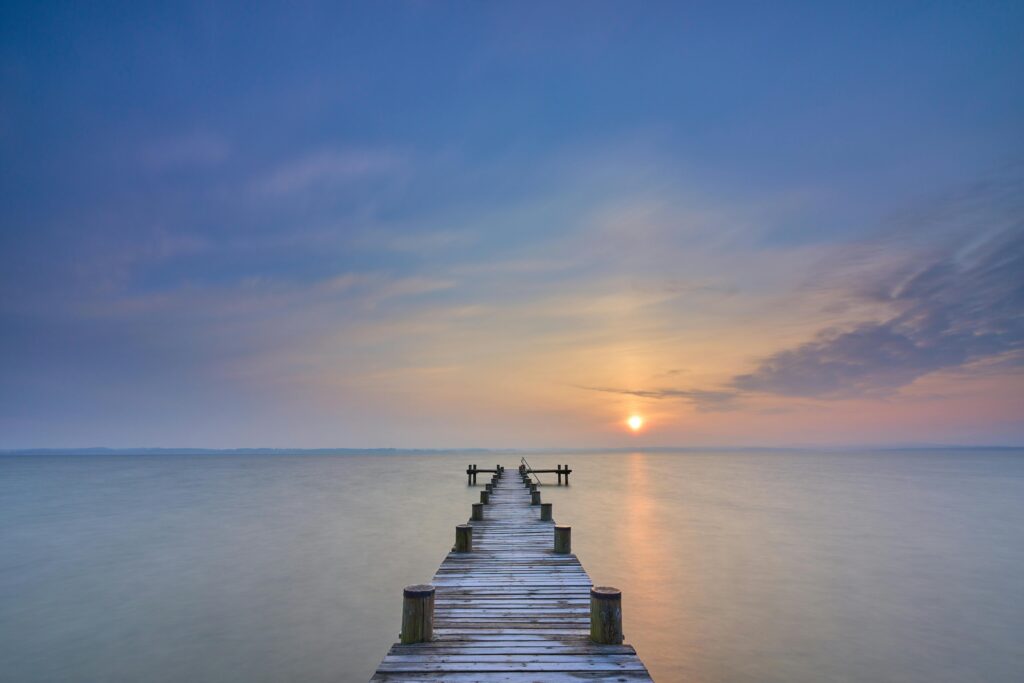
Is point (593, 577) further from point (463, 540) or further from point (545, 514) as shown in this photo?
point (463, 540)

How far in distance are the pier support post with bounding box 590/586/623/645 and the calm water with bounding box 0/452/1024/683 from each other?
6.19m

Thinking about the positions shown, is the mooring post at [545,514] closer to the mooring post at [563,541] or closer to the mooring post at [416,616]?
the mooring post at [563,541]

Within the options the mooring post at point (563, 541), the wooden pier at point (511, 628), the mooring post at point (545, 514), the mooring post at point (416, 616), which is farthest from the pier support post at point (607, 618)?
the mooring post at point (545, 514)

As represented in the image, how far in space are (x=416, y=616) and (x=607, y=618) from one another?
2310 millimetres

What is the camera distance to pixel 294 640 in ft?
42.7

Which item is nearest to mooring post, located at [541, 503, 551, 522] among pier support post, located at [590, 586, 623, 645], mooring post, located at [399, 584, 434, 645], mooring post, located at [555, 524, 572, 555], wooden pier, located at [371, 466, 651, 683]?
mooring post, located at [555, 524, 572, 555]

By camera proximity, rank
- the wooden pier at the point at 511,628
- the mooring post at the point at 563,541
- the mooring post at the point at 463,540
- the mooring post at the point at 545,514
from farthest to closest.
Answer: the mooring post at the point at 545,514 < the mooring post at the point at 463,540 < the mooring post at the point at 563,541 < the wooden pier at the point at 511,628

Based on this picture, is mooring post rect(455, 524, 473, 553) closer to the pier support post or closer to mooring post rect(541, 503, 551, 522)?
mooring post rect(541, 503, 551, 522)

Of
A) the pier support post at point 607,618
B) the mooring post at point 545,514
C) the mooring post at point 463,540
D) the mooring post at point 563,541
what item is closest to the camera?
the pier support post at point 607,618

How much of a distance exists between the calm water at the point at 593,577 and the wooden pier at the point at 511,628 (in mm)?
3805

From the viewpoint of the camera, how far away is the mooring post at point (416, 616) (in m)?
6.50

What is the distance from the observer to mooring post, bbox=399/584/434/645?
6.50 metres

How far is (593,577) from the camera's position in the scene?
62.0 ft

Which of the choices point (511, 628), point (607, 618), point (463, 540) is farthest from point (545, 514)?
point (607, 618)
